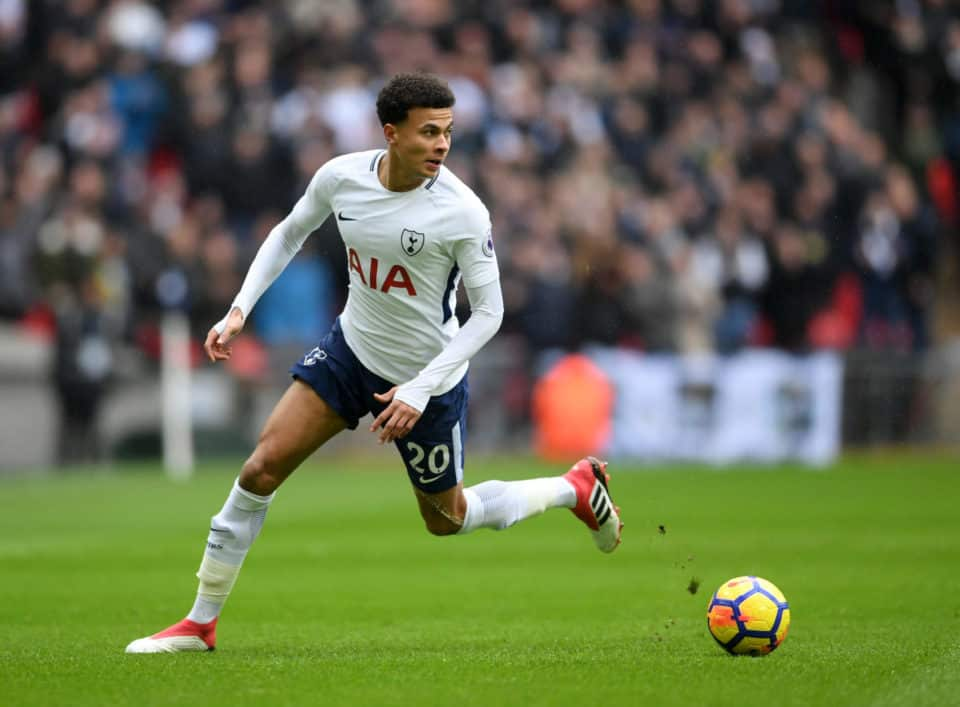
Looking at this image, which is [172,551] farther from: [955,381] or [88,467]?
[955,381]

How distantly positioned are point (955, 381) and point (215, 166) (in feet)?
32.7

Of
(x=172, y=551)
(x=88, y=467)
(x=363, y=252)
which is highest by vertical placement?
(x=363, y=252)

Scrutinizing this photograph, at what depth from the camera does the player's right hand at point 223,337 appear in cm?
803

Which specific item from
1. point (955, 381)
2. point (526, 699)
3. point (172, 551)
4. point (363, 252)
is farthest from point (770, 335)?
point (526, 699)

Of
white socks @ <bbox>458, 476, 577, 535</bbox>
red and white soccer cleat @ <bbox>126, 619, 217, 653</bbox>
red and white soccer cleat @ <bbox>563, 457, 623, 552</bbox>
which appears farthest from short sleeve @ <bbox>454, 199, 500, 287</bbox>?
red and white soccer cleat @ <bbox>126, 619, 217, 653</bbox>

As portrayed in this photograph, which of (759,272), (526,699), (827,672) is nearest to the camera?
(526,699)

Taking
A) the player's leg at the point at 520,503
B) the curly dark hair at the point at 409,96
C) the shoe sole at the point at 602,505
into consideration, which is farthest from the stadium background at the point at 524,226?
the curly dark hair at the point at 409,96

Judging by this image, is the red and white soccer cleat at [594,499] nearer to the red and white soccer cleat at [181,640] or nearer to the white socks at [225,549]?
the white socks at [225,549]

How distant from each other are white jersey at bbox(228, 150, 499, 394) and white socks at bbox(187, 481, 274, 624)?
0.88 m

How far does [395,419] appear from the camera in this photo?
7676 mm

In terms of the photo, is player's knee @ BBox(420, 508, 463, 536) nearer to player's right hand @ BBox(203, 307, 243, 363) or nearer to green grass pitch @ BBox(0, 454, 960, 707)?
green grass pitch @ BBox(0, 454, 960, 707)

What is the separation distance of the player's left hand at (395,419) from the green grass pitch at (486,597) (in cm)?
103

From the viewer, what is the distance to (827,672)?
727cm

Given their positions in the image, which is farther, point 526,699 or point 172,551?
point 172,551
